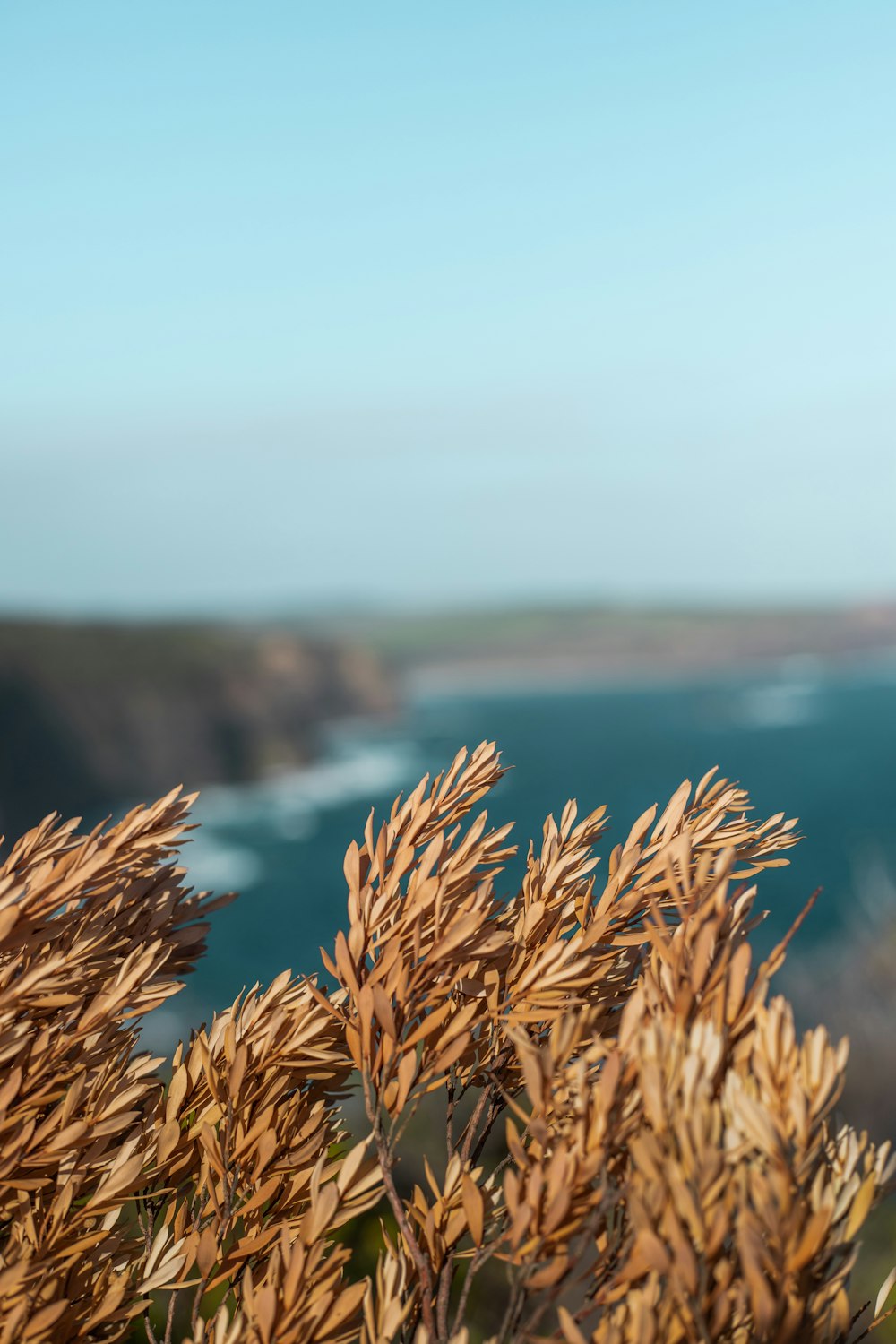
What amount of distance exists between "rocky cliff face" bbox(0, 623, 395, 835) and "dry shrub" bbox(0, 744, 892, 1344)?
28838 millimetres

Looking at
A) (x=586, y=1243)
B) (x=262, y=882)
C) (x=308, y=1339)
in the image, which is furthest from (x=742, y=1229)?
(x=262, y=882)

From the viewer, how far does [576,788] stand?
32.5m

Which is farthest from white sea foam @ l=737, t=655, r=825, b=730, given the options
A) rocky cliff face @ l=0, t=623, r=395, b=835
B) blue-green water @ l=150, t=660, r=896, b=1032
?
rocky cliff face @ l=0, t=623, r=395, b=835

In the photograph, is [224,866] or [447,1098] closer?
[447,1098]

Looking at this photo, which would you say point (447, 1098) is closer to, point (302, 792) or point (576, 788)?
point (576, 788)

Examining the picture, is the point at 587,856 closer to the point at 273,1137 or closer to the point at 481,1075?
the point at 481,1075

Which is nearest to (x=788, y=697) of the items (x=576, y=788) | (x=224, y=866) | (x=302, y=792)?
(x=576, y=788)

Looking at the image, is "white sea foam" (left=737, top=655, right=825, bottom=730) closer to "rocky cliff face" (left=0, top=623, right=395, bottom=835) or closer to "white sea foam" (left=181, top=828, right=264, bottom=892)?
"rocky cliff face" (left=0, top=623, right=395, bottom=835)

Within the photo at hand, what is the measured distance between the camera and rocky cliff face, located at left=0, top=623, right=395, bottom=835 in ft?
103

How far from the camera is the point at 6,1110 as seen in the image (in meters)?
0.73

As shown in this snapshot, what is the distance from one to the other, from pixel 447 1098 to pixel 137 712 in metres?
34.4

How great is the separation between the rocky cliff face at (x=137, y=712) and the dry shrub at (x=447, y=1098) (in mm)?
28838

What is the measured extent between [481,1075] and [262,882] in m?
26.4

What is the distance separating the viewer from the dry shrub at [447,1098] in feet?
1.96
